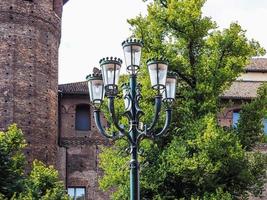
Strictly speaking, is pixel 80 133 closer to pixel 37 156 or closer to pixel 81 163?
pixel 81 163

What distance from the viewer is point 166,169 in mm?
24719

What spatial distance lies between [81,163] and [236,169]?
468 inches

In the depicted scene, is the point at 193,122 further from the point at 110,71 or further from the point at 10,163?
the point at 110,71

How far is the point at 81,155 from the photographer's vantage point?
35.2 metres

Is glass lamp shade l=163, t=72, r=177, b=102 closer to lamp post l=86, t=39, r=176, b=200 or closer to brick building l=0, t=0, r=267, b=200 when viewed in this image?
lamp post l=86, t=39, r=176, b=200

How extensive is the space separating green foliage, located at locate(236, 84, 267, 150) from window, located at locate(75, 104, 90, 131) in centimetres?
1149

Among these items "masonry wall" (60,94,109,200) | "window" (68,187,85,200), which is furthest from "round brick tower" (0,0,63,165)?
"window" (68,187,85,200)

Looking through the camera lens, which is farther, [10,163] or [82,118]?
[82,118]

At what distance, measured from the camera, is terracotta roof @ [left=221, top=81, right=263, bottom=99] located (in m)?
36.4

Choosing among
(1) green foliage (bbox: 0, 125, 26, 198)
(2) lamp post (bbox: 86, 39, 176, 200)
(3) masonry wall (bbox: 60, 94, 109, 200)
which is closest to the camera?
(2) lamp post (bbox: 86, 39, 176, 200)

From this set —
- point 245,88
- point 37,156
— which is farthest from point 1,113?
point 245,88

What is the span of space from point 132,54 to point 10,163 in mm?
11115

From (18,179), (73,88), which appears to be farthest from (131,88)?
(73,88)

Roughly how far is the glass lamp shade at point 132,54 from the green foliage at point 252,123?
11.8m
